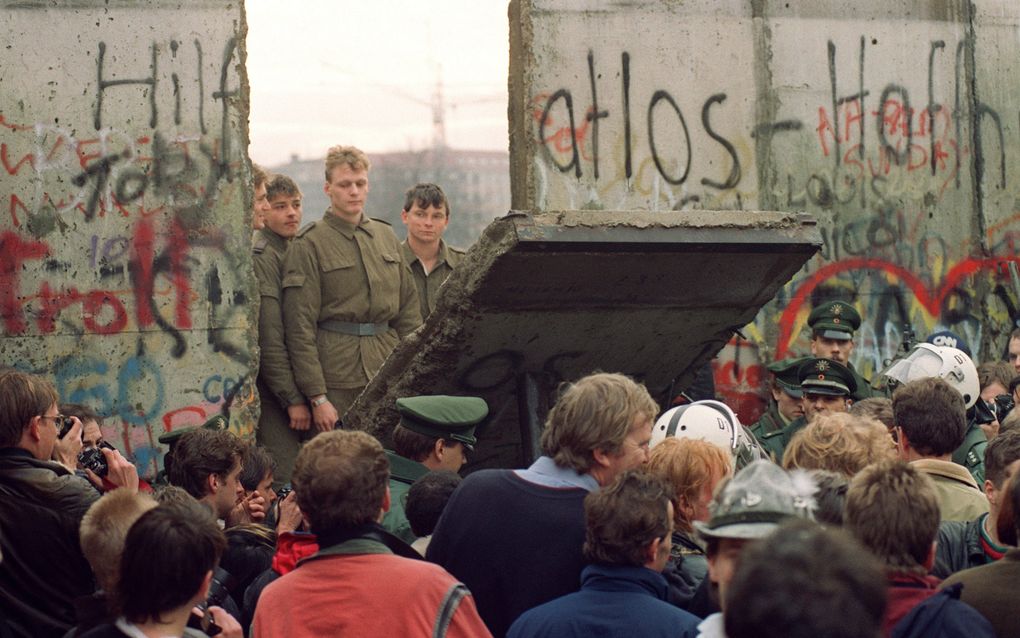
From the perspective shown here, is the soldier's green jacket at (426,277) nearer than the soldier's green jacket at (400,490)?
No

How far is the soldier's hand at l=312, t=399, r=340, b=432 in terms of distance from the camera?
28.0 feet

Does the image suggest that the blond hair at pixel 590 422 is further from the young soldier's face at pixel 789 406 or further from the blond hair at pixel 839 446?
the young soldier's face at pixel 789 406

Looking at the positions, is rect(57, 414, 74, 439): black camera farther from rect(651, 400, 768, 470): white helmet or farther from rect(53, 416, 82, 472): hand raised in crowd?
rect(651, 400, 768, 470): white helmet

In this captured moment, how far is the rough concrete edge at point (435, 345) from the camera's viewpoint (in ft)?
19.7

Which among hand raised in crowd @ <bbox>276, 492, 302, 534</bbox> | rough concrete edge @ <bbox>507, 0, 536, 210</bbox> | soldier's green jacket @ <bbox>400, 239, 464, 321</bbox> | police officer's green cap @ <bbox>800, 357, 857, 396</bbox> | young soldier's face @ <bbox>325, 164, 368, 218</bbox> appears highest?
rough concrete edge @ <bbox>507, 0, 536, 210</bbox>

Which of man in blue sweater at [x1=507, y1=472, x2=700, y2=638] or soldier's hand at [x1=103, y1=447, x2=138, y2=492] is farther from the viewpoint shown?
soldier's hand at [x1=103, y1=447, x2=138, y2=492]

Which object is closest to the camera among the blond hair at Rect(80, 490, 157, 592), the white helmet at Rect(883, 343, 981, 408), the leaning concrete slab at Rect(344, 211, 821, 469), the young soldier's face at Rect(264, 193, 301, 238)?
the blond hair at Rect(80, 490, 157, 592)

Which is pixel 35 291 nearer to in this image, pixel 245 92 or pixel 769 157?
pixel 245 92

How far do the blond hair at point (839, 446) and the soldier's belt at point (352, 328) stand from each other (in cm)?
397

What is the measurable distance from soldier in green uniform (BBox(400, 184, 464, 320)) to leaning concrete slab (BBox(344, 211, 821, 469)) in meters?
2.31

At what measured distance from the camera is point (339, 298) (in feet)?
28.5

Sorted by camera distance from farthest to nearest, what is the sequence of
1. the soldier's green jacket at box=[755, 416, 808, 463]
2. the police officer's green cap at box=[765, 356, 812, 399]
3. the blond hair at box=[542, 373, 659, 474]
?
the police officer's green cap at box=[765, 356, 812, 399]
the soldier's green jacket at box=[755, 416, 808, 463]
the blond hair at box=[542, 373, 659, 474]

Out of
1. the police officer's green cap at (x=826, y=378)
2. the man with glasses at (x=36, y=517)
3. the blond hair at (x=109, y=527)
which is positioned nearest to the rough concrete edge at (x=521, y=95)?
the police officer's green cap at (x=826, y=378)

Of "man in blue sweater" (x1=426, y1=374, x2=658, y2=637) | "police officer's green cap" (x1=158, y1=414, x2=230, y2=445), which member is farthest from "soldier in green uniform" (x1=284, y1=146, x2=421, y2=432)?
"man in blue sweater" (x1=426, y1=374, x2=658, y2=637)
